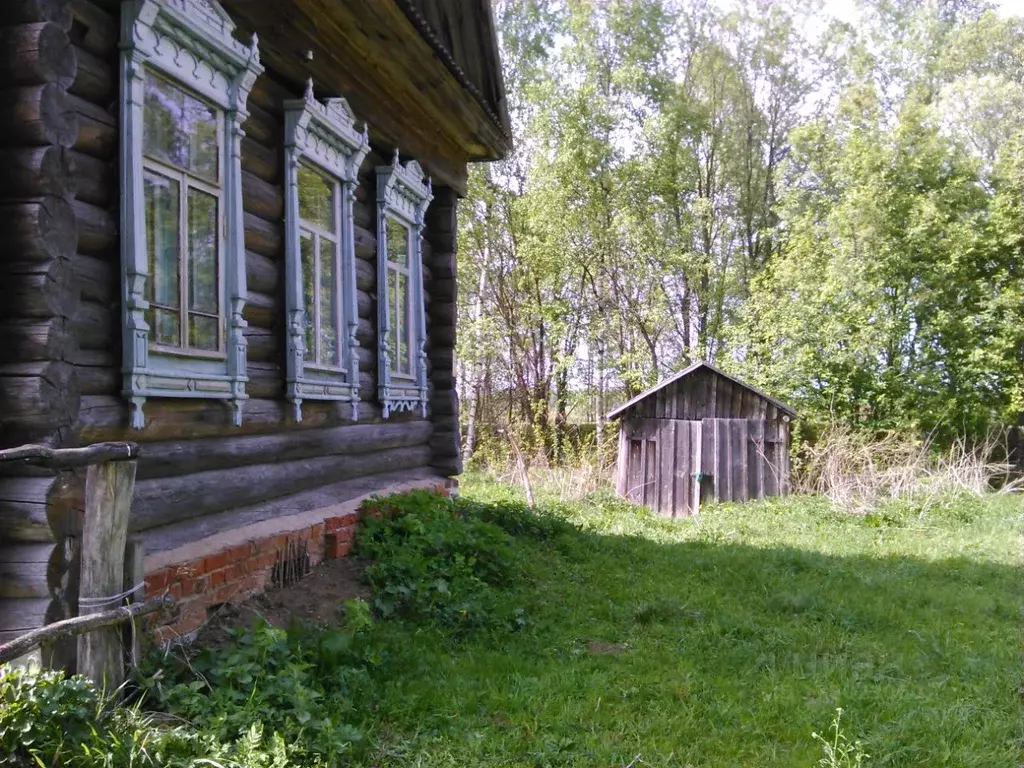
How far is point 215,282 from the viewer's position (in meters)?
5.03

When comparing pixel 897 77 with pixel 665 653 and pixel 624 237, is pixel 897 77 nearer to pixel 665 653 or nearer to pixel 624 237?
pixel 624 237

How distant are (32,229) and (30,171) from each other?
26 cm

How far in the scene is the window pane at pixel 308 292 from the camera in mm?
6293

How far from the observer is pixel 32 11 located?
3.61 meters

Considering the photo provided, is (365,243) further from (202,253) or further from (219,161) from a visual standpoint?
(202,253)

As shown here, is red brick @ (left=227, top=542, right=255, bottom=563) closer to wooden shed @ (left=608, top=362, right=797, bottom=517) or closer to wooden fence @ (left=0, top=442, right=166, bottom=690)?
wooden fence @ (left=0, top=442, right=166, bottom=690)

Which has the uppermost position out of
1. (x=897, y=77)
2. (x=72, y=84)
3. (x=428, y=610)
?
(x=897, y=77)

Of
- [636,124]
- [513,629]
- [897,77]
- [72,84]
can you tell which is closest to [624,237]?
[636,124]

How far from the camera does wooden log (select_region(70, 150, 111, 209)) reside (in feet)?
13.0

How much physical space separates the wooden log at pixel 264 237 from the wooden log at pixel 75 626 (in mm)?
2777

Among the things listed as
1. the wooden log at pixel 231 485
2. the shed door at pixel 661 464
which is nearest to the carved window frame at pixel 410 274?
the wooden log at pixel 231 485

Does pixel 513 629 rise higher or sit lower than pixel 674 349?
lower

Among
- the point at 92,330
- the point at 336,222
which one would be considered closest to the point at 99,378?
the point at 92,330

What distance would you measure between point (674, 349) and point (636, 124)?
270 inches
